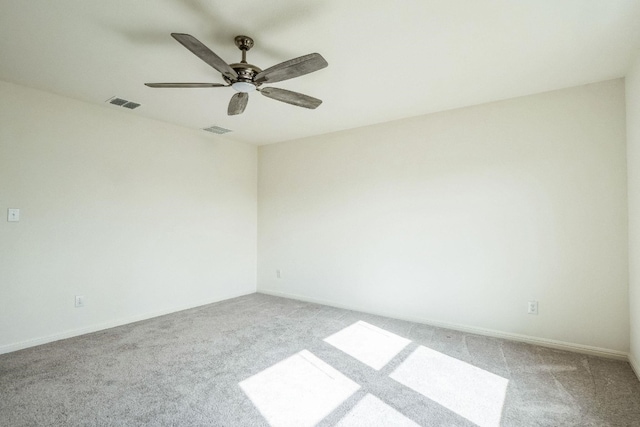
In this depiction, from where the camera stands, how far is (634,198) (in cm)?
234

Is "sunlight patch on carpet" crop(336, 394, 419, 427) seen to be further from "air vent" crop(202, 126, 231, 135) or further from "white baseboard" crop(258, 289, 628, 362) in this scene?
"air vent" crop(202, 126, 231, 135)

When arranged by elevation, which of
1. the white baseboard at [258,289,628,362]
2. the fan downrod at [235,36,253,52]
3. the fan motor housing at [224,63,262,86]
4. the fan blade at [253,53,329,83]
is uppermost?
the fan downrod at [235,36,253,52]

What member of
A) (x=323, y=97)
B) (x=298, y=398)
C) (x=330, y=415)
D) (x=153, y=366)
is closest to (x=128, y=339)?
(x=153, y=366)

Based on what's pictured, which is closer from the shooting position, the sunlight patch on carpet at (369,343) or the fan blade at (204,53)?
the fan blade at (204,53)

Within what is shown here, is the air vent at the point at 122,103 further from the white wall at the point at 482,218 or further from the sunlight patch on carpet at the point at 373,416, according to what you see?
the sunlight patch on carpet at the point at 373,416

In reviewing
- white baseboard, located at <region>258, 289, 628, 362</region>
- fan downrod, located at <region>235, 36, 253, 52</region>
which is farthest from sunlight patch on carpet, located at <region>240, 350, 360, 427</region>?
fan downrod, located at <region>235, 36, 253, 52</region>

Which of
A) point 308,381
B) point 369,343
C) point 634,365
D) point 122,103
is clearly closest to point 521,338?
point 634,365

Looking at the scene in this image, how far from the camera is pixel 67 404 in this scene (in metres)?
1.91

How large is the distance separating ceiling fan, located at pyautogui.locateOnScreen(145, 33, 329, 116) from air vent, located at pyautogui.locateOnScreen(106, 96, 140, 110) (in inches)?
55.2

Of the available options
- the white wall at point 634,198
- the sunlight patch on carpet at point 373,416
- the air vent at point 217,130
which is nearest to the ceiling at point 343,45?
the white wall at point 634,198

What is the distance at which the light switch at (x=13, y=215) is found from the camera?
2.71 metres

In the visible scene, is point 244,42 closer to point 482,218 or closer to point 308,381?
point 308,381

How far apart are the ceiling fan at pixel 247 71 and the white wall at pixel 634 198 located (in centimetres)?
245

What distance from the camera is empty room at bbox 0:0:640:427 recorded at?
6.13ft
